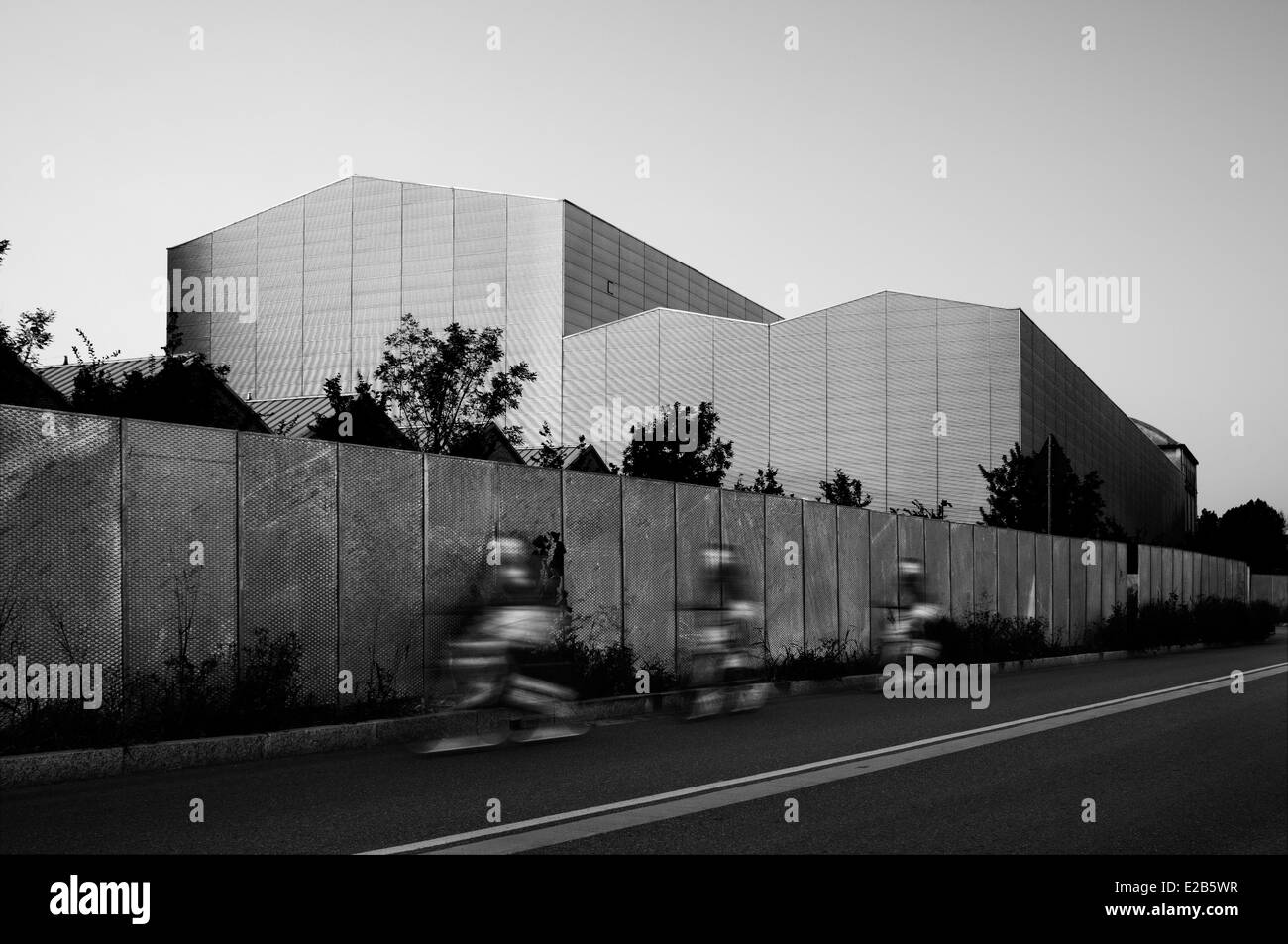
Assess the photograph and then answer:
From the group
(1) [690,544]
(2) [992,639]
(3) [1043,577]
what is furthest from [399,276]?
(1) [690,544]

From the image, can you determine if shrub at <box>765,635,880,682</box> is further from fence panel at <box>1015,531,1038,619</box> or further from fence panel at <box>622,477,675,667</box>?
fence panel at <box>1015,531,1038,619</box>

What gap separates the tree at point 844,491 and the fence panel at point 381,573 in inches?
1429

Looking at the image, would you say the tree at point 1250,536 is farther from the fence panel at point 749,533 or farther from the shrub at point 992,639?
the fence panel at point 749,533

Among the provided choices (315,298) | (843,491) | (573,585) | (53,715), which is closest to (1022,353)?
(843,491)

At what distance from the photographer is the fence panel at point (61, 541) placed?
9.78 meters

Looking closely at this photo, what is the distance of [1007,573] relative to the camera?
30234 millimetres

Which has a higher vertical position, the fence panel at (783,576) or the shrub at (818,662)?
the fence panel at (783,576)

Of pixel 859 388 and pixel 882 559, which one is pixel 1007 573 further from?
pixel 859 388

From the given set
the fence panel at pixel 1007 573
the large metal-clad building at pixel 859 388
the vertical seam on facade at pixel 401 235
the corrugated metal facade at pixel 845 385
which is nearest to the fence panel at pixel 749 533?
the fence panel at pixel 1007 573

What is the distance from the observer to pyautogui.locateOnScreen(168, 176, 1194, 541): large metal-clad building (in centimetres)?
5144

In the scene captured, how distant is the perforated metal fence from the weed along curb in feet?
2.81

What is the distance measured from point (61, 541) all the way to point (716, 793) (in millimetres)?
6203
